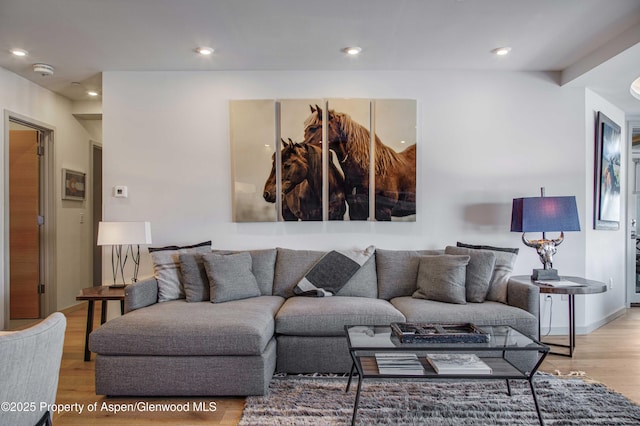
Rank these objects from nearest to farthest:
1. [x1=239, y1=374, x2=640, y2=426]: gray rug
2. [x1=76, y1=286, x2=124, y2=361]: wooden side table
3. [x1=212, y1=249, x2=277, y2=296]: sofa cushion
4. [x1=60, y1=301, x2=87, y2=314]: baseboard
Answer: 1. [x1=239, y1=374, x2=640, y2=426]: gray rug
2. [x1=76, y1=286, x2=124, y2=361]: wooden side table
3. [x1=212, y1=249, x2=277, y2=296]: sofa cushion
4. [x1=60, y1=301, x2=87, y2=314]: baseboard

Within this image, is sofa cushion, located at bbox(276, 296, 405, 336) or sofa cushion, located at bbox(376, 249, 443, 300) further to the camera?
sofa cushion, located at bbox(376, 249, 443, 300)

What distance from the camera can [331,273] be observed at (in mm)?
3432

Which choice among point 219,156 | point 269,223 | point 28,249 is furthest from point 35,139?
point 269,223

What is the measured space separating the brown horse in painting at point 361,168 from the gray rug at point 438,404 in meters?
1.62

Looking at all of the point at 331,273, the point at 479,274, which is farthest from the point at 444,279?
the point at 331,273

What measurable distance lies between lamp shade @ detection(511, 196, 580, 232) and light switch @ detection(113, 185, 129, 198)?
11.3ft

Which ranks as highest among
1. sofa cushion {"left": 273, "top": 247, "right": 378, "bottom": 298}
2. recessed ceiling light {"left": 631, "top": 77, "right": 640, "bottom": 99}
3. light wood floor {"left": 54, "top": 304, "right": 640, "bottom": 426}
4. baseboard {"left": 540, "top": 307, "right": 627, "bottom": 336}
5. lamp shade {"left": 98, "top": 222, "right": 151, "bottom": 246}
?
recessed ceiling light {"left": 631, "top": 77, "right": 640, "bottom": 99}

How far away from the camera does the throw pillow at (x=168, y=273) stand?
3232 mm

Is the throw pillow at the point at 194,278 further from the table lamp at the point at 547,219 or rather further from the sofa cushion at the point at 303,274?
the table lamp at the point at 547,219

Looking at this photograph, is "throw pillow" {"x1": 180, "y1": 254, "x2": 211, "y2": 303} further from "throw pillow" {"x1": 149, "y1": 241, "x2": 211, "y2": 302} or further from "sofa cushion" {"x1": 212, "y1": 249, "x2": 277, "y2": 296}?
"sofa cushion" {"x1": 212, "y1": 249, "x2": 277, "y2": 296}

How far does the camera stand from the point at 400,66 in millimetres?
3818

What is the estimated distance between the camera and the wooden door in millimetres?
4555

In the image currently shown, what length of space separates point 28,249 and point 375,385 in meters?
4.06

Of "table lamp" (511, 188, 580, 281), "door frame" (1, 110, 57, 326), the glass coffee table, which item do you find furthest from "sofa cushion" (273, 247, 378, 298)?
"door frame" (1, 110, 57, 326)
